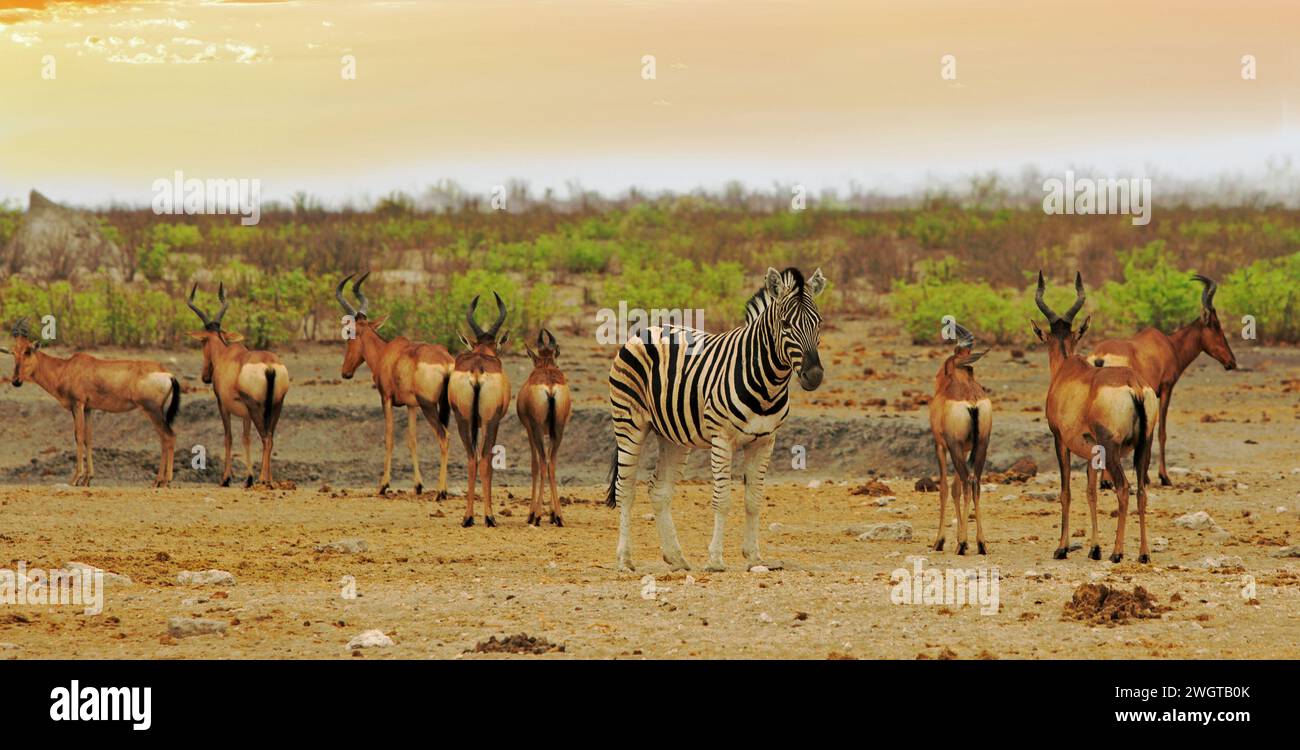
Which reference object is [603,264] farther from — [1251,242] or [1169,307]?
[1251,242]

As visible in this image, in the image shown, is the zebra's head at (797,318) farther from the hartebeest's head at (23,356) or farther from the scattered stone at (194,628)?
the hartebeest's head at (23,356)

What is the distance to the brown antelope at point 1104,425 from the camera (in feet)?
41.1

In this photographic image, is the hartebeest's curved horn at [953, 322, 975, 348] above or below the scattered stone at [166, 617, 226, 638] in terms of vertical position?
above

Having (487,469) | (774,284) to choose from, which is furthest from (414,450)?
(774,284)

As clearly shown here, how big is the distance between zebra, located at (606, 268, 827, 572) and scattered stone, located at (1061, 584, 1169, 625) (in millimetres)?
2137

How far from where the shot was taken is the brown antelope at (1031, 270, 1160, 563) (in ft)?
41.1

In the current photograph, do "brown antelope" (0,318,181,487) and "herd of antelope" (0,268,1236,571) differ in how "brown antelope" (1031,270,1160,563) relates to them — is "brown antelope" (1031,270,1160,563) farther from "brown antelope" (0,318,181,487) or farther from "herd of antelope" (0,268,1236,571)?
"brown antelope" (0,318,181,487)

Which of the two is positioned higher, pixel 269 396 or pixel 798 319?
pixel 798 319

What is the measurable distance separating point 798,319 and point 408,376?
7579 millimetres

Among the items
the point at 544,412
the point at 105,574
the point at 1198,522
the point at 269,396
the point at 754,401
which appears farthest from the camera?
the point at 269,396

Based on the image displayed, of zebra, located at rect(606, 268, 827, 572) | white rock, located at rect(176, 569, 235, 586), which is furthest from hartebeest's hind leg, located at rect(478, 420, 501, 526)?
white rock, located at rect(176, 569, 235, 586)

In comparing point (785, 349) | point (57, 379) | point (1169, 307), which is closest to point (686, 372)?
point (785, 349)

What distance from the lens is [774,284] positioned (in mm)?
11852

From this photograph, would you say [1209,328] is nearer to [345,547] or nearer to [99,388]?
[345,547]
